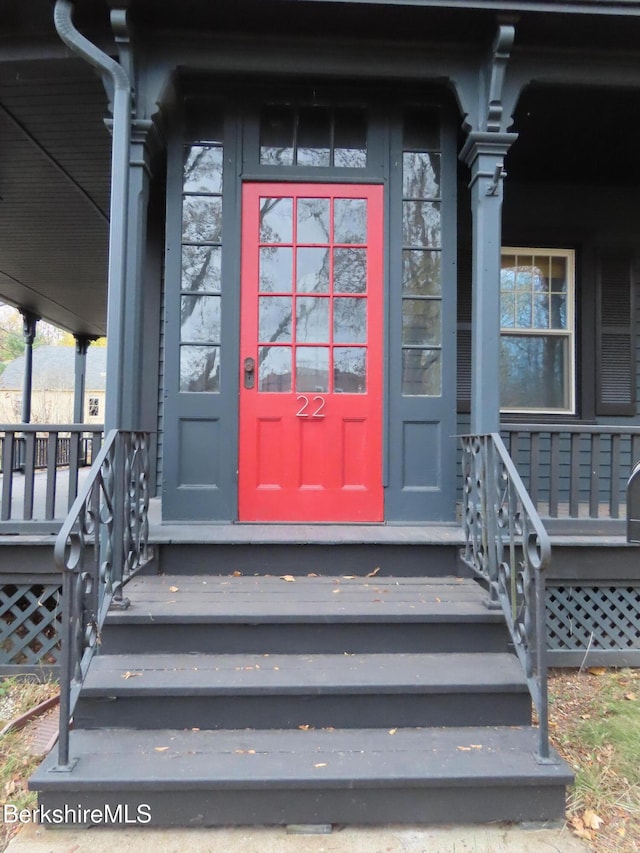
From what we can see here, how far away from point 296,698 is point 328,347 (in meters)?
1.95

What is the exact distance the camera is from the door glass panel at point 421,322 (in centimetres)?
321

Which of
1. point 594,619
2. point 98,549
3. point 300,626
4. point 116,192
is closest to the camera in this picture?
point 98,549

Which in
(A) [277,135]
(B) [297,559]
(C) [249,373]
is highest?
(A) [277,135]

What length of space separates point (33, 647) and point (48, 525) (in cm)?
82

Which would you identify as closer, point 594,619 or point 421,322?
point 594,619

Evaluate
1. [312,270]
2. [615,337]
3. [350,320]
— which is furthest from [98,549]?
[615,337]

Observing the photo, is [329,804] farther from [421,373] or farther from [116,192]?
[116,192]

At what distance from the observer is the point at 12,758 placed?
213 cm

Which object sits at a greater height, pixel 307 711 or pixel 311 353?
pixel 311 353

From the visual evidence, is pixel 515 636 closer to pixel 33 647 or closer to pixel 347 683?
pixel 347 683

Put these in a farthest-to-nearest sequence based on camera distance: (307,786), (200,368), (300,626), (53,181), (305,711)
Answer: (53,181) < (200,368) < (300,626) < (305,711) < (307,786)

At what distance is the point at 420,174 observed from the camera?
3254 millimetres

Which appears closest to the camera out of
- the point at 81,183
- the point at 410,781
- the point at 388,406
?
the point at 410,781

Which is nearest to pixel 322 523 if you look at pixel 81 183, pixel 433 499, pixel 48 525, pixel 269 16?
pixel 433 499
